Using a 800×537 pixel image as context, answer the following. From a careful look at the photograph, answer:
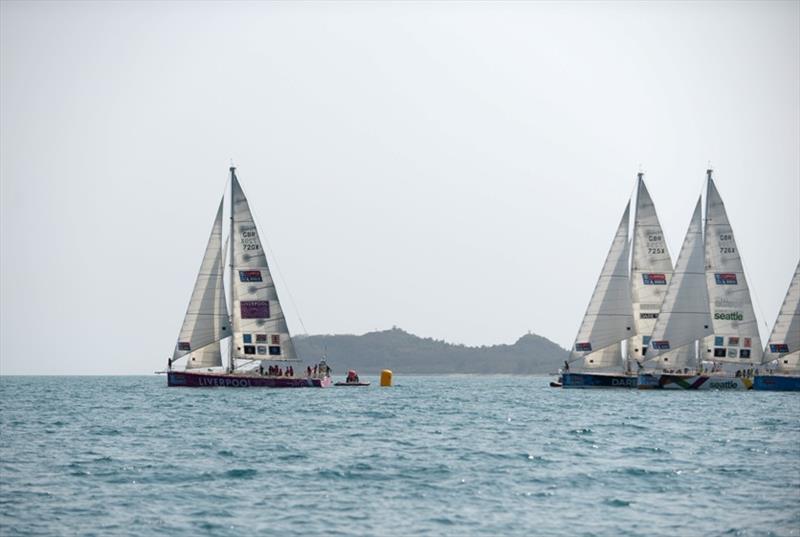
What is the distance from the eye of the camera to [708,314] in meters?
93.7

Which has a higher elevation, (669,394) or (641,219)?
(641,219)

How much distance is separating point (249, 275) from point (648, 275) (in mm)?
32980

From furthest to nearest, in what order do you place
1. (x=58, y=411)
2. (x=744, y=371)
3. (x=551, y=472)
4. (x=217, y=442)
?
(x=744, y=371)
(x=58, y=411)
(x=217, y=442)
(x=551, y=472)

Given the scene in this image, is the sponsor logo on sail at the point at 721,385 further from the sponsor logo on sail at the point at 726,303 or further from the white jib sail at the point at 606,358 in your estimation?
the white jib sail at the point at 606,358

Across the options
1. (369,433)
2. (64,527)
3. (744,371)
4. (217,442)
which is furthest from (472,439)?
(744,371)

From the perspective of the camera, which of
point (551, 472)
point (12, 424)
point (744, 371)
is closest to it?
point (551, 472)

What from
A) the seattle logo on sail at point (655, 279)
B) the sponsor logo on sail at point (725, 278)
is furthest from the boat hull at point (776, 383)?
the seattle logo on sail at point (655, 279)

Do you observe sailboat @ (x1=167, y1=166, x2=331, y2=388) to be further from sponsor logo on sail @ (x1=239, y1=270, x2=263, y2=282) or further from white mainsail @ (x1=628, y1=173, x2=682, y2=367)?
white mainsail @ (x1=628, y1=173, x2=682, y2=367)

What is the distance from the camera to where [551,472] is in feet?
124

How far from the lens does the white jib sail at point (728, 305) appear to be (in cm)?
9494

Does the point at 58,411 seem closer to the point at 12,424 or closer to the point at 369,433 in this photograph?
the point at 12,424

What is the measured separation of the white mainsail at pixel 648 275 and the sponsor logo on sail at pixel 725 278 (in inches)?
171

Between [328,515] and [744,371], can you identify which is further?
[744,371]

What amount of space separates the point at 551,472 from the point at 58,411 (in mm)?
42443
